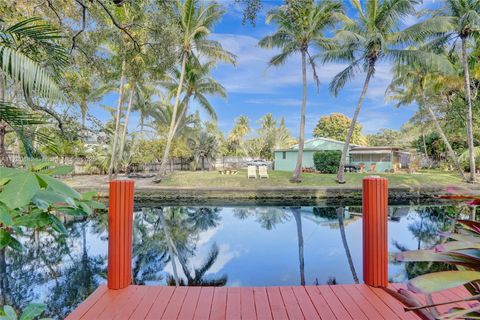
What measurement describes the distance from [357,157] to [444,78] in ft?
27.0

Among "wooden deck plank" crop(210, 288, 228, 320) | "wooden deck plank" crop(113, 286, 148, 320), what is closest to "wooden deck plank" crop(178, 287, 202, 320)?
"wooden deck plank" crop(210, 288, 228, 320)

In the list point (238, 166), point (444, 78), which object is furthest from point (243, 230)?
point (238, 166)

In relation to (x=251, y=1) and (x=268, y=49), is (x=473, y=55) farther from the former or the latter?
(x=251, y=1)

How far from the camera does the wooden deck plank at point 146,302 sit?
84.4 inches

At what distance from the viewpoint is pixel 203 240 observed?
578 centimetres

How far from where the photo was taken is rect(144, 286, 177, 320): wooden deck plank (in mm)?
2145

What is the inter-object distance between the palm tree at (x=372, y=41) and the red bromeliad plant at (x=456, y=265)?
12.0 meters

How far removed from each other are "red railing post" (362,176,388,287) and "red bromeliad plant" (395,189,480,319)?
1.90 m

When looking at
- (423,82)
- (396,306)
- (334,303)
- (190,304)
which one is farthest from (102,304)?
(423,82)

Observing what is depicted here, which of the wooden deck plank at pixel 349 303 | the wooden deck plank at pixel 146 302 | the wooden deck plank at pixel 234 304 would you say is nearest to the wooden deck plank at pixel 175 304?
the wooden deck plank at pixel 146 302

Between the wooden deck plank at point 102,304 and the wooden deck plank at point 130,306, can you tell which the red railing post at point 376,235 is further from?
the wooden deck plank at point 102,304

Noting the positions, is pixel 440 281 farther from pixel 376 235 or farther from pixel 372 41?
pixel 372 41

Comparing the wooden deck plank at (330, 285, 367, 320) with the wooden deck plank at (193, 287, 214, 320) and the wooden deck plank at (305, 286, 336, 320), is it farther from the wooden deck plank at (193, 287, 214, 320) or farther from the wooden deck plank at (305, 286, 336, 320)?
the wooden deck plank at (193, 287, 214, 320)

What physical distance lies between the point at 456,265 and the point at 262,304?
1854 millimetres
